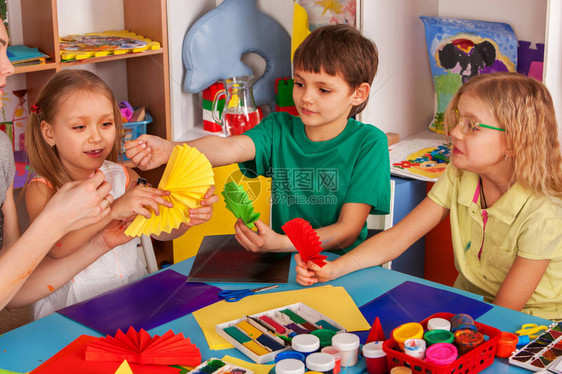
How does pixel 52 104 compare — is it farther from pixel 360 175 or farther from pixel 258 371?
pixel 258 371

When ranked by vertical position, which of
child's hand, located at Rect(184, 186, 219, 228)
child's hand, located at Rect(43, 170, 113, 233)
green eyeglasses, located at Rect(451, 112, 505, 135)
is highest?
green eyeglasses, located at Rect(451, 112, 505, 135)

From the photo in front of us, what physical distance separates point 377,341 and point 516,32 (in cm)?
171

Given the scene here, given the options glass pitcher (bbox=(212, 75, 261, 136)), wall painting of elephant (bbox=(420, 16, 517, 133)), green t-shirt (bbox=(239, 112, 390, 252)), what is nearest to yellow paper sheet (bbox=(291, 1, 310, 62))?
glass pitcher (bbox=(212, 75, 261, 136))

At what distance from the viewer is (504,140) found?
4.37 ft

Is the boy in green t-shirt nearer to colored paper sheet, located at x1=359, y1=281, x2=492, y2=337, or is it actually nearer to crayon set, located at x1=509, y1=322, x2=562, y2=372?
colored paper sheet, located at x1=359, y1=281, x2=492, y2=337

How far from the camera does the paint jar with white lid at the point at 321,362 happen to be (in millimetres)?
915

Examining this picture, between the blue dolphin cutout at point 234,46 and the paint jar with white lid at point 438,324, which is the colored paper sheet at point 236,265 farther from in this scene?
the blue dolphin cutout at point 234,46

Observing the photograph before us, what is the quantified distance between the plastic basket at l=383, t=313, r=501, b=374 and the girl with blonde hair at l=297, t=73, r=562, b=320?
1.04ft

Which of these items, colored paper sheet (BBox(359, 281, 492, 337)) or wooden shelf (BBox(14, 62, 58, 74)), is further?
wooden shelf (BBox(14, 62, 58, 74))

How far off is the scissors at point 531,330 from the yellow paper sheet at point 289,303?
244mm

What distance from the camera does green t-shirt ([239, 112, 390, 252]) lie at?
156 centimetres

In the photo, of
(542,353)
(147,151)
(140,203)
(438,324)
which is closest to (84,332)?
(140,203)

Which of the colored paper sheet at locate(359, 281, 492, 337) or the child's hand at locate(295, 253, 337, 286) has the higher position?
the child's hand at locate(295, 253, 337, 286)

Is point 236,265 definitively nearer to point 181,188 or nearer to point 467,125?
point 181,188
